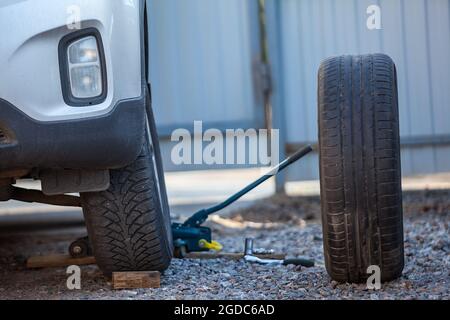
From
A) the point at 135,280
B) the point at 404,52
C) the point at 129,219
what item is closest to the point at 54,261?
the point at 135,280

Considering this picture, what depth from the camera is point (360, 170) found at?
10.6 feet

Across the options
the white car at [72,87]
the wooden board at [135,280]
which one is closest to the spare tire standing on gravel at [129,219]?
the wooden board at [135,280]

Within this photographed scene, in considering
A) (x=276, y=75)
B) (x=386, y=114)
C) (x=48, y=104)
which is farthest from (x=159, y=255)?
(x=276, y=75)

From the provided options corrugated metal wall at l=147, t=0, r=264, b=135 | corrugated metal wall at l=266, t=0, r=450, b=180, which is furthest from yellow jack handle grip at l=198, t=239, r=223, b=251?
corrugated metal wall at l=266, t=0, r=450, b=180

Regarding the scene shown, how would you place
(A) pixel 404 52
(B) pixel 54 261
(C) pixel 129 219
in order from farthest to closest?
(A) pixel 404 52 < (B) pixel 54 261 < (C) pixel 129 219

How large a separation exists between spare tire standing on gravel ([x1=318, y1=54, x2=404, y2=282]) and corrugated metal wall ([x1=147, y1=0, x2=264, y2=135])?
3.74 metres

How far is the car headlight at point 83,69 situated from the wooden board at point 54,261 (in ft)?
4.65

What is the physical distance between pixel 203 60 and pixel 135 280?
376 cm

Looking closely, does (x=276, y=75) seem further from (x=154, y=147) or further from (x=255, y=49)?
(x=154, y=147)

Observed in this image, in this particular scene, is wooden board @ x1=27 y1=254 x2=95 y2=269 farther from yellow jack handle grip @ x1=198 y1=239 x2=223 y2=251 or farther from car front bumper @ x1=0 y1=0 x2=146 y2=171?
car front bumper @ x1=0 y1=0 x2=146 y2=171

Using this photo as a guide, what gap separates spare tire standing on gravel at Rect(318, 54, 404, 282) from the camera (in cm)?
324

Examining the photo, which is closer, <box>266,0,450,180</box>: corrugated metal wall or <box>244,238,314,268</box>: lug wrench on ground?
<box>244,238,314,268</box>: lug wrench on ground

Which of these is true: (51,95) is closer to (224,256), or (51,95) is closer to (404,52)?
(224,256)
